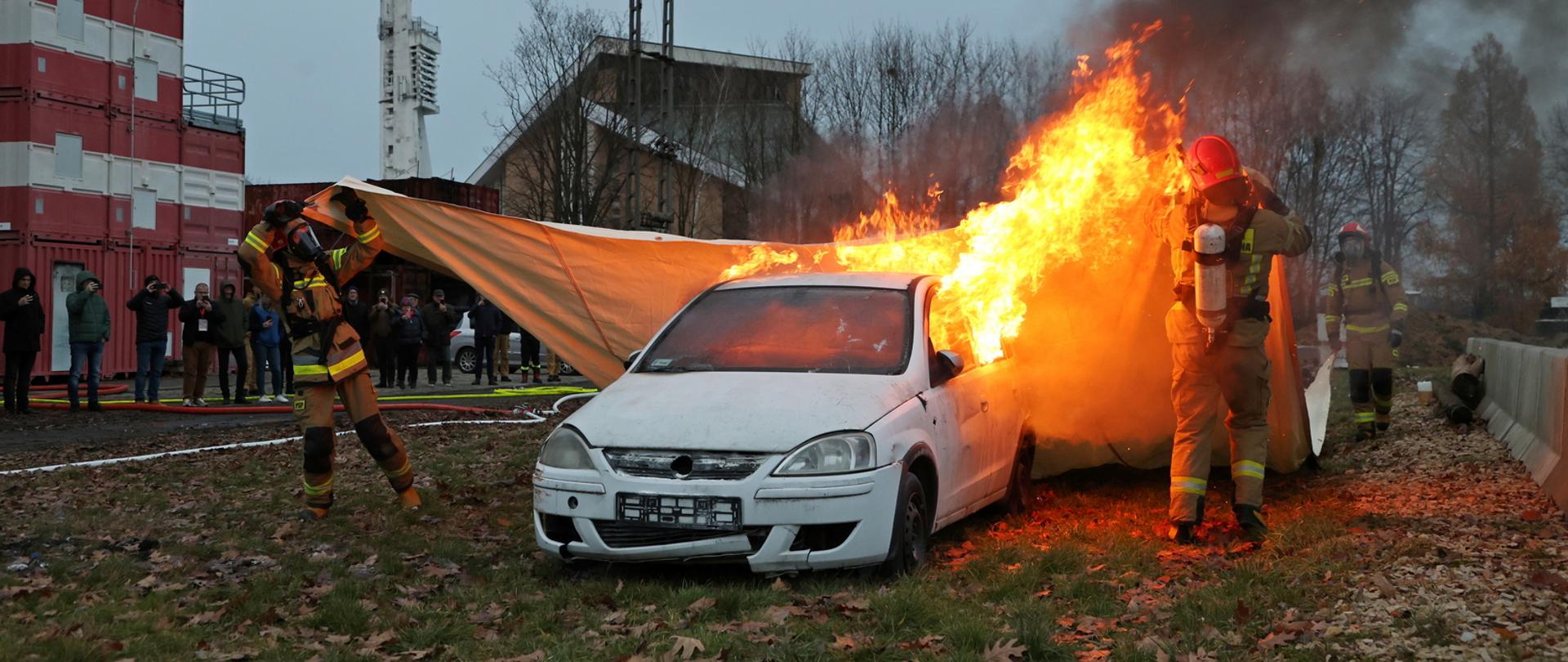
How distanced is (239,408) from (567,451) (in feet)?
35.8

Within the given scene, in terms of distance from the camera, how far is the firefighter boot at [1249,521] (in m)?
6.14

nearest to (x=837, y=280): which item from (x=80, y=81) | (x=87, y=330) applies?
(x=87, y=330)

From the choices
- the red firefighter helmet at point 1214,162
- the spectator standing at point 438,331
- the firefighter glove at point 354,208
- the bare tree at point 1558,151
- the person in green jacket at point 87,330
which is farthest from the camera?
the spectator standing at point 438,331

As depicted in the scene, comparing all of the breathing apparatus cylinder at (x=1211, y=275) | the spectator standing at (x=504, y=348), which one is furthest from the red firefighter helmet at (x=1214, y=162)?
the spectator standing at (x=504, y=348)

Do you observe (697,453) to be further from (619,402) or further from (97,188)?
(97,188)

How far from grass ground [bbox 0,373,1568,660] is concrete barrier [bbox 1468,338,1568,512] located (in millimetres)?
245

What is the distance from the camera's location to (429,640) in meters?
4.58

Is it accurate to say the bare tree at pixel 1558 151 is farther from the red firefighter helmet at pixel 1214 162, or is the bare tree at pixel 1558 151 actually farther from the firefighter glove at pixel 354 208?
the firefighter glove at pixel 354 208

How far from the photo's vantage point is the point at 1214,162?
6289 millimetres

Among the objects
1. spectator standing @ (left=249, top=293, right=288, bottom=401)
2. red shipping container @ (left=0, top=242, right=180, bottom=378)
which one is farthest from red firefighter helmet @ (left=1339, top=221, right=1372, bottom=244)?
red shipping container @ (left=0, top=242, right=180, bottom=378)

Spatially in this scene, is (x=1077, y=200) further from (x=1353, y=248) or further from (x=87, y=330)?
(x=87, y=330)

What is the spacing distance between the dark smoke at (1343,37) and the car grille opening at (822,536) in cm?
410

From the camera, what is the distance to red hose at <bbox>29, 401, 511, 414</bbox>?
1372 centimetres

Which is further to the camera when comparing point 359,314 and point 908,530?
point 359,314
